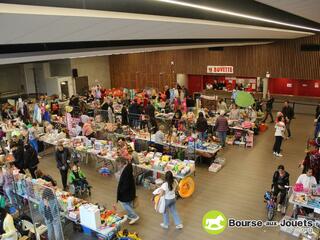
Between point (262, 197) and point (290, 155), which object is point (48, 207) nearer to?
point (262, 197)

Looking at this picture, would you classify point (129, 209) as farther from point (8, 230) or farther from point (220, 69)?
point (220, 69)

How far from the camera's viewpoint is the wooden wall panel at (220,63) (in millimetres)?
17812

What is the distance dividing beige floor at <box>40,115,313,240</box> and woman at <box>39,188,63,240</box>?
172cm

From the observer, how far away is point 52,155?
41.3ft

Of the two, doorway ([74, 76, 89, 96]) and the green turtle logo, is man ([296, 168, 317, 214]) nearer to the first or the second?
the green turtle logo

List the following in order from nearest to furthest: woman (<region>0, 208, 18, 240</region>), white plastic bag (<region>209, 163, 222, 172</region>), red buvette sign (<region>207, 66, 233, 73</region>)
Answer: woman (<region>0, 208, 18, 240</region>) → white plastic bag (<region>209, 163, 222, 172</region>) → red buvette sign (<region>207, 66, 233, 73</region>)

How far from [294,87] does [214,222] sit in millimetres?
14148

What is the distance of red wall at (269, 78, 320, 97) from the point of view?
18.5 meters

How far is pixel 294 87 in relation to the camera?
63.0 feet

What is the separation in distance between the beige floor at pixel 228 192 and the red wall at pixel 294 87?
6.87 m

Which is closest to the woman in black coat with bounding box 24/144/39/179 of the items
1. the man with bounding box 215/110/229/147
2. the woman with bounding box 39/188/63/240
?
the woman with bounding box 39/188/63/240

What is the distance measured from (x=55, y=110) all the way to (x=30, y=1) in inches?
610
